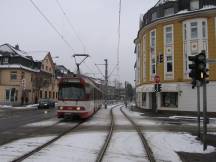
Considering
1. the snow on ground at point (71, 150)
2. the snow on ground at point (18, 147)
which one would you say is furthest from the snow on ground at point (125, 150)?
the snow on ground at point (18, 147)

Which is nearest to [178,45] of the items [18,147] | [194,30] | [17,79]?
[194,30]

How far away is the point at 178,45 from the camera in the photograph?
123 feet

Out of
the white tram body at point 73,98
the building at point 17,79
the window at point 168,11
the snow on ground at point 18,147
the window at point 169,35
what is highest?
the window at point 168,11

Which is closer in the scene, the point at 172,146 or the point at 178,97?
the point at 172,146

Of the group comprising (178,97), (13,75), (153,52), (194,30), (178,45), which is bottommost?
(178,97)

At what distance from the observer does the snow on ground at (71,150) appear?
9891 millimetres

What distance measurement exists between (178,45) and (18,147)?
28320mm

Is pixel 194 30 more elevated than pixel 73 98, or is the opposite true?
pixel 194 30

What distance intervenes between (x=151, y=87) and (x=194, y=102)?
18.9 feet

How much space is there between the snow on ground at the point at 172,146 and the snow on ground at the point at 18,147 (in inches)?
158

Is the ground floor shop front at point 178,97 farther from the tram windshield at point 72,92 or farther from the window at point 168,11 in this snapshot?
the tram windshield at point 72,92

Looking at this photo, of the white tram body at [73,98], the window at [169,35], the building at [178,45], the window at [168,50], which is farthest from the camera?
the window at [169,35]

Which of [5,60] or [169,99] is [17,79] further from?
[169,99]

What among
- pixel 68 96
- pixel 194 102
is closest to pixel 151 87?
pixel 194 102
